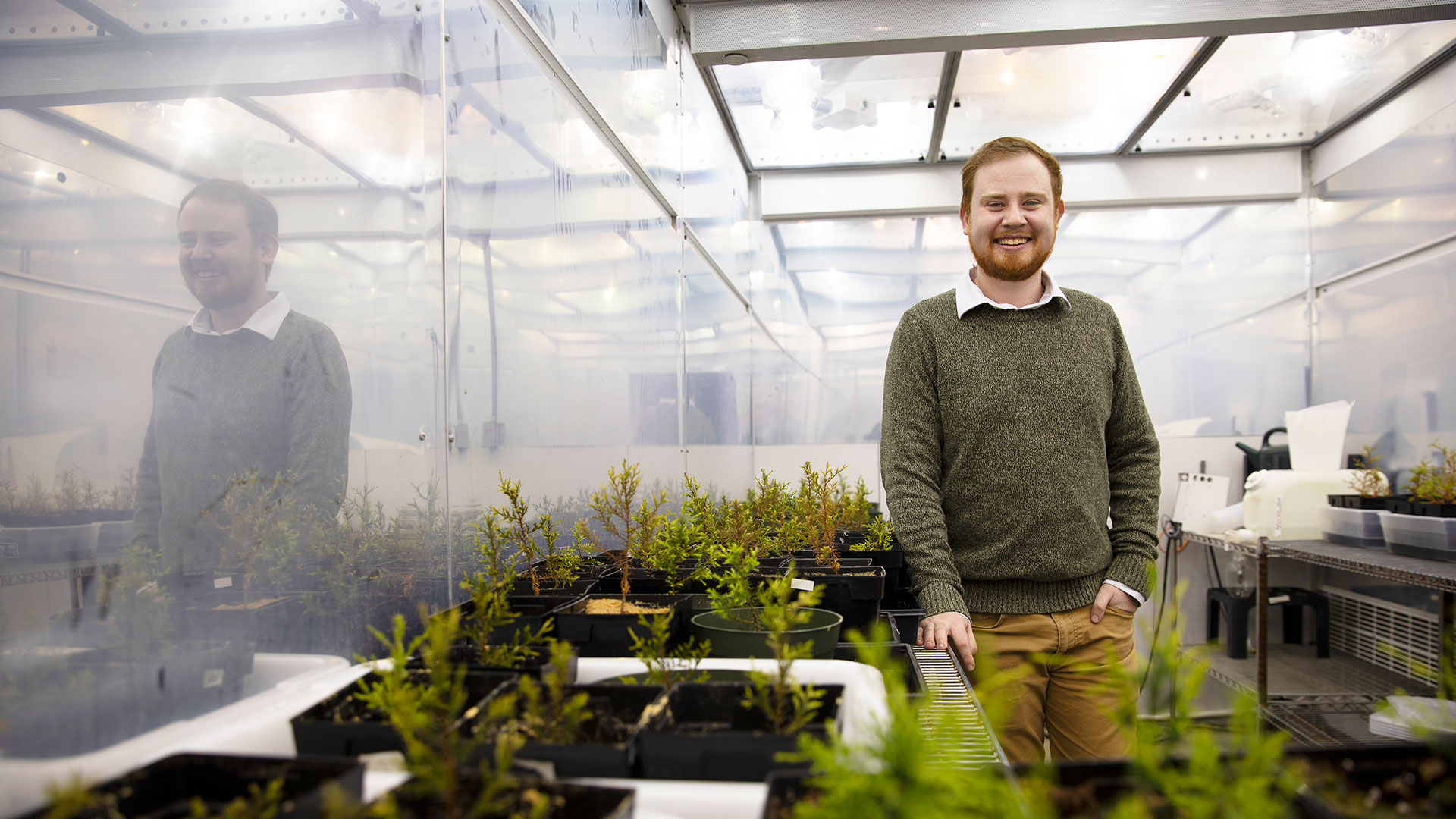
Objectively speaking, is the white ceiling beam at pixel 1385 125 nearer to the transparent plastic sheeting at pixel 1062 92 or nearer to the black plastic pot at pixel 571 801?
the transparent plastic sheeting at pixel 1062 92

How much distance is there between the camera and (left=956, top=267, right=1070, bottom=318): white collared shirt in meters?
2.04

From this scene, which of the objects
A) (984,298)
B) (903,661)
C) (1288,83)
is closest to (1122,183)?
(1288,83)

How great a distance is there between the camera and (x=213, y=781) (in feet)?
2.40

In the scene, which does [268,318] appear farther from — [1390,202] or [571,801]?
[1390,202]

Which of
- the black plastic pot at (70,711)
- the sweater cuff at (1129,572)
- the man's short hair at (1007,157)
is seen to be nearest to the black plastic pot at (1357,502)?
the sweater cuff at (1129,572)

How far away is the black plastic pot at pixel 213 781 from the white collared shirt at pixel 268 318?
0.50m

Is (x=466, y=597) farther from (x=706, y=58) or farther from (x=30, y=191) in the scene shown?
(x=706, y=58)

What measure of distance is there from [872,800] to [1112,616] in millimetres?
1676

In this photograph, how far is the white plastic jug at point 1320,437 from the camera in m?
4.25

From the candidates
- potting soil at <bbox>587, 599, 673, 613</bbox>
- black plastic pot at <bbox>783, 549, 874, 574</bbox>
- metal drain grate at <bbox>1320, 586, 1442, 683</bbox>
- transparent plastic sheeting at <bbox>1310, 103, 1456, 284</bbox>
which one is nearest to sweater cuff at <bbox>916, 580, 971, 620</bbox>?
black plastic pot at <bbox>783, 549, 874, 574</bbox>

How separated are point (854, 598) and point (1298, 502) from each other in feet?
12.5

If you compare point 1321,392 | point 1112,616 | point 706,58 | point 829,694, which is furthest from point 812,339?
point 829,694

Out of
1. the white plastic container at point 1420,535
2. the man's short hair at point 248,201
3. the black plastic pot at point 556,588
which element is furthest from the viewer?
the white plastic container at point 1420,535

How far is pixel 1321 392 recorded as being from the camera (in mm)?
5109
